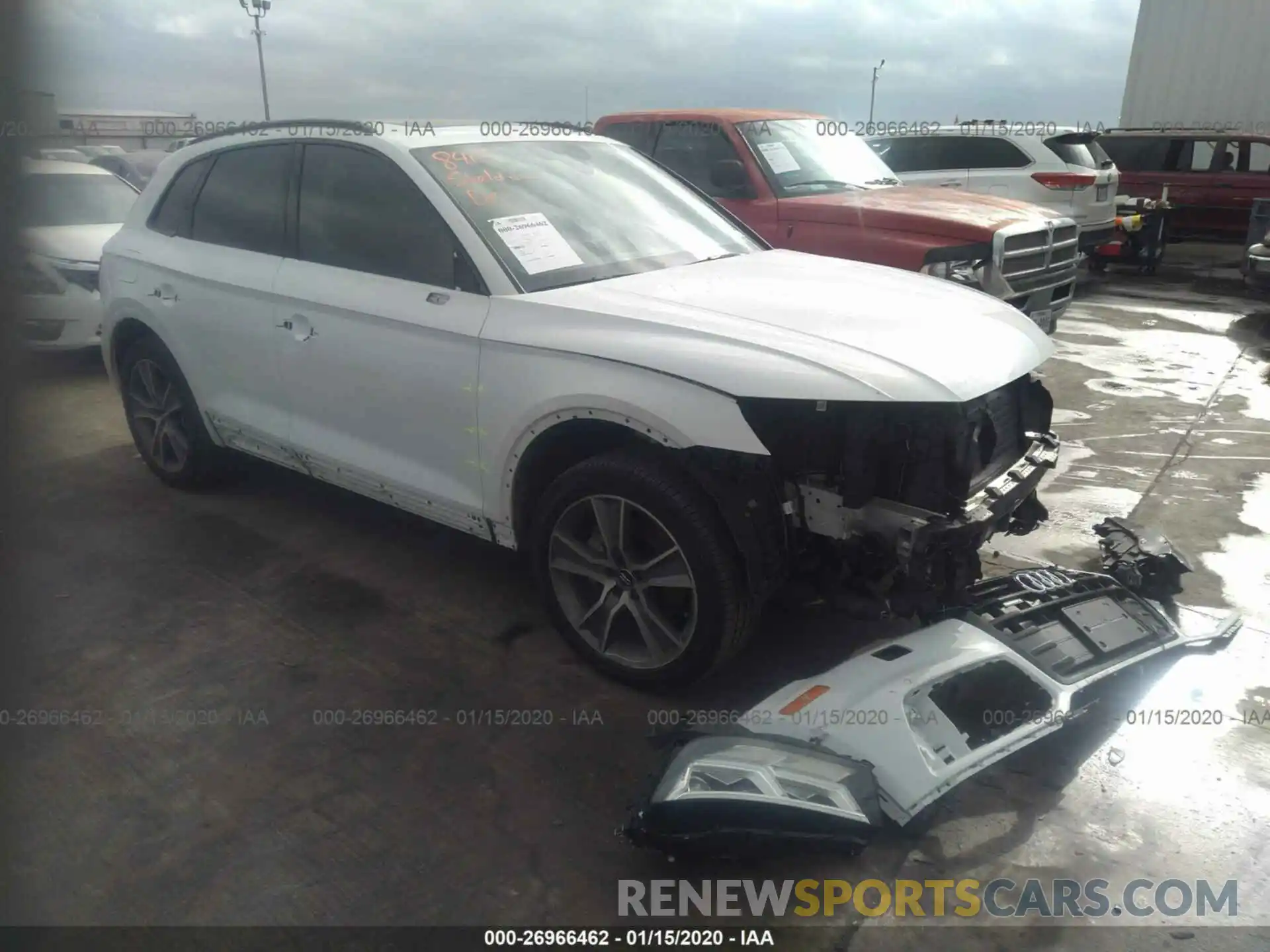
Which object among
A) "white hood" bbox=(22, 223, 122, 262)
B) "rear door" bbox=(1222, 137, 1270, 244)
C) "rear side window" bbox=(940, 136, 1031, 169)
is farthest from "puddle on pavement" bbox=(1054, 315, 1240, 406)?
"white hood" bbox=(22, 223, 122, 262)

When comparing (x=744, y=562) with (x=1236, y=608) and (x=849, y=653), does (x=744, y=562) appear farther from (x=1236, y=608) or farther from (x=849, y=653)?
(x=1236, y=608)

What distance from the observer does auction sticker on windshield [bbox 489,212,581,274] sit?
3195 mm

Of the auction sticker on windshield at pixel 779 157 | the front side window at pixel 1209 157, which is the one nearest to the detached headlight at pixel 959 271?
the auction sticker on windshield at pixel 779 157

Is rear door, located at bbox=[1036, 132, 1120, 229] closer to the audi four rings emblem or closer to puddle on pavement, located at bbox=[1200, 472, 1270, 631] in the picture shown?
puddle on pavement, located at bbox=[1200, 472, 1270, 631]

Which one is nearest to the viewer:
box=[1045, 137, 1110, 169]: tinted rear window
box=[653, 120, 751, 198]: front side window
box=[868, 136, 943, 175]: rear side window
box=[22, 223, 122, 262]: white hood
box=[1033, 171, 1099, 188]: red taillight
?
box=[653, 120, 751, 198]: front side window

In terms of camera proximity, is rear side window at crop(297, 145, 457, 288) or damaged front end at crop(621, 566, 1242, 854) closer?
damaged front end at crop(621, 566, 1242, 854)

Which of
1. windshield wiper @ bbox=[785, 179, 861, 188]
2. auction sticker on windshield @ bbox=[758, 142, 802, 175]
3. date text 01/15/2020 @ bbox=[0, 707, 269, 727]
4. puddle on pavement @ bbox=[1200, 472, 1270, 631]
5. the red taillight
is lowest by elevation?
date text 01/15/2020 @ bbox=[0, 707, 269, 727]

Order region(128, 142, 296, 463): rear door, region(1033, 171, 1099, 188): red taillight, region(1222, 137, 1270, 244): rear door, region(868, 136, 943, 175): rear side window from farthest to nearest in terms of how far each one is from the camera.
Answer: region(1222, 137, 1270, 244): rear door, region(868, 136, 943, 175): rear side window, region(1033, 171, 1099, 188): red taillight, region(128, 142, 296, 463): rear door

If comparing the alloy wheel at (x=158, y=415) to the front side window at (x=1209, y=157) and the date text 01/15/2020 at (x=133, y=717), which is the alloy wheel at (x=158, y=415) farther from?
the front side window at (x=1209, y=157)

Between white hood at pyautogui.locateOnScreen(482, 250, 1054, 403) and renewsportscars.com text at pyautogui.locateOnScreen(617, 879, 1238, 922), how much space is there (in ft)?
4.08

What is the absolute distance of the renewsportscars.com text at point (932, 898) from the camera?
2.23 metres

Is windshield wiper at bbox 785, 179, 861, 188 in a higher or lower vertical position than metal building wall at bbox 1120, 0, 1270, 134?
lower

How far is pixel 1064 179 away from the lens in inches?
387

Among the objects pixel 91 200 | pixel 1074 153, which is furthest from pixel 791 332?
pixel 1074 153
